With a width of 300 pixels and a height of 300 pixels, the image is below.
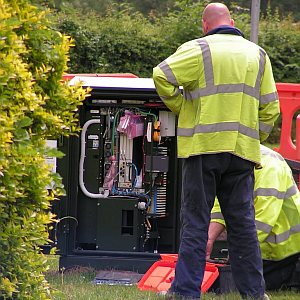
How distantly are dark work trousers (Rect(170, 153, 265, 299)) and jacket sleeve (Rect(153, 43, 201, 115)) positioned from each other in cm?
45

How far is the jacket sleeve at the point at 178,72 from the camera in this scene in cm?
538

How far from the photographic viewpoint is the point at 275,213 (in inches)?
237

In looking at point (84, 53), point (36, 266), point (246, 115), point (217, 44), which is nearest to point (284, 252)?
point (246, 115)

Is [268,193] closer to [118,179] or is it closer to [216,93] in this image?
[216,93]

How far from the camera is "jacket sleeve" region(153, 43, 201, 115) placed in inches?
212

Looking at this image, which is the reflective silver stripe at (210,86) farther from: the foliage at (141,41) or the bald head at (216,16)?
the foliage at (141,41)

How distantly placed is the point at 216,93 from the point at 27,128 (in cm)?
173

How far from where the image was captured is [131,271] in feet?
22.3

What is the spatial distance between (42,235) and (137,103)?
301 centimetres

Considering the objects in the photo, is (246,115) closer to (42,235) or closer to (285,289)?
(285,289)

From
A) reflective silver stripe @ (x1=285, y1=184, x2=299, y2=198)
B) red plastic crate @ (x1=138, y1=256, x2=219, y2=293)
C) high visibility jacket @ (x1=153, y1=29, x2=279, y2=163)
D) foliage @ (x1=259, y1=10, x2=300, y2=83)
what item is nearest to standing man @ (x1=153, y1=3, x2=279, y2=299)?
high visibility jacket @ (x1=153, y1=29, x2=279, y2=163)

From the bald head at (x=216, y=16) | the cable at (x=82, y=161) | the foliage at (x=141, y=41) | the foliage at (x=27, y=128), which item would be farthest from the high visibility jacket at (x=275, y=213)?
the foliage at (x=141, y=41)

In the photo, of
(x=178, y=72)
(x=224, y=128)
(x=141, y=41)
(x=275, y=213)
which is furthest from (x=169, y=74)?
(x=141, y=41)

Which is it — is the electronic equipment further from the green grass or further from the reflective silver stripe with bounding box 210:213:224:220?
the reflective silver stripe with bounding box 210:213:224:220
